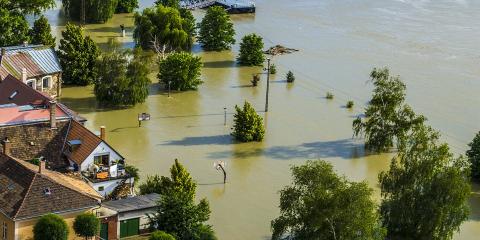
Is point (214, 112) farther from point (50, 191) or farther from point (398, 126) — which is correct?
point (50, 191)

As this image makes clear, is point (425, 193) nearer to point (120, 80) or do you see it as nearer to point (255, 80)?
point (120, 80)

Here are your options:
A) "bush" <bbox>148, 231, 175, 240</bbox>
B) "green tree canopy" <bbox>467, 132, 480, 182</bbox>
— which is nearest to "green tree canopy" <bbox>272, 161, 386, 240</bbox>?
"bush" <bbox>148, 231, 175, 240</bbox>

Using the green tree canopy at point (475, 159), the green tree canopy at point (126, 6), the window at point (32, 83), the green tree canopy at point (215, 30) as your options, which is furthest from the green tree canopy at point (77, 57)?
the green tree canopy at point (126, 6)

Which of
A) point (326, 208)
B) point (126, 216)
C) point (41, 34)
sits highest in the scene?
point (41, 34)

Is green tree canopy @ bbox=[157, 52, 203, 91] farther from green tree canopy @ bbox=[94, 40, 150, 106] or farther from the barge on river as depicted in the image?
the barge on river

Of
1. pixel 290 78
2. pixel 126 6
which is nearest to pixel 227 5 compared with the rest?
pixel 126 6
